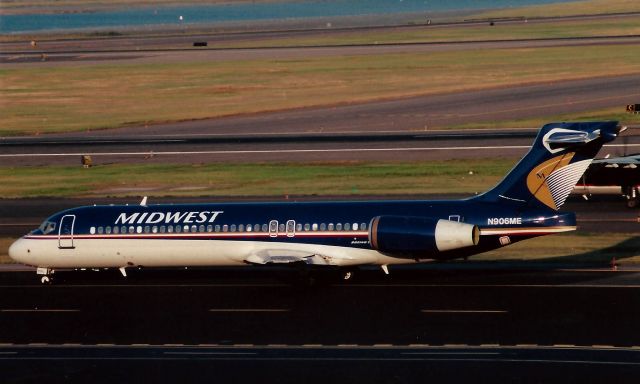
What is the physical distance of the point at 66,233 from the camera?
1849 inches

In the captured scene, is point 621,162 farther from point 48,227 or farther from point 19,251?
point 19,251

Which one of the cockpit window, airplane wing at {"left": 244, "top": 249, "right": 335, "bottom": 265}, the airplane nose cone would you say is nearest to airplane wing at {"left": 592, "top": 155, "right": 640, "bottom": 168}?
airplane wing at {"left": 244, "top": 249, "right": 335, "bottom": 265}

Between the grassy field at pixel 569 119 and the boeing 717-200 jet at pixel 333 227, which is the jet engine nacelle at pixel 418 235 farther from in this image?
the grassy field at pixel 569 119

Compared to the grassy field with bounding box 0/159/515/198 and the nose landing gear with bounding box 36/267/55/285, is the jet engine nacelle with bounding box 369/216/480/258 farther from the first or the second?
the grassy field with bounding box 0/159/515/198

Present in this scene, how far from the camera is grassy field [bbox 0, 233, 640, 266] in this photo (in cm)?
4906

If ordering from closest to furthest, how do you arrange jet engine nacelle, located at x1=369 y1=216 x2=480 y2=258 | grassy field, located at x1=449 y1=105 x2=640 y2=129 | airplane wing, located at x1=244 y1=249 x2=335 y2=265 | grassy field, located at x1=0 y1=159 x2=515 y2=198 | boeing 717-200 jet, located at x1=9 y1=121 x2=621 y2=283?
jet engine nacelle, located at x1=369 y1=216 x2=480 y2=258, boeing 717-200 jet, located at x1=9 y1=121 x2=621 y2=283, airplane wing, located at x1=244 y1=249 x2=335 y2=265, grassy field, located at x1=0 y1=159 x2=515 y2=198, grassy field, located at x1=449 y1=105 x2=640 y2=129

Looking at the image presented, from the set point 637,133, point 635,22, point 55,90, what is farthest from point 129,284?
point 635,22

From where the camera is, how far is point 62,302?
4447cm

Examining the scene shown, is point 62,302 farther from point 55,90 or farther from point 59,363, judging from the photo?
point 55,90

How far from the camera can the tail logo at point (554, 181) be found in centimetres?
4262

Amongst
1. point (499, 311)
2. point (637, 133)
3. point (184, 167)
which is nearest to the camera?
Answer: point (499, 311)

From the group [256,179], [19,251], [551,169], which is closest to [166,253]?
[19,251]

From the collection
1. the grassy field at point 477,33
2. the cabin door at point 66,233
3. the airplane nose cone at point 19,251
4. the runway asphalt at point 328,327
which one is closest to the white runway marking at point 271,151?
the runway asphalt at point 328,327

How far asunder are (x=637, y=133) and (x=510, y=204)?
43.5 metres
